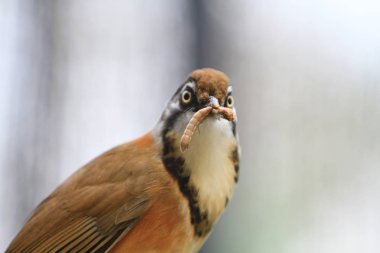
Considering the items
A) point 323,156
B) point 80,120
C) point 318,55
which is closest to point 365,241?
point 323,156

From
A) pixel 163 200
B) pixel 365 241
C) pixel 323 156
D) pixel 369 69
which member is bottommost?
pixel 365 241

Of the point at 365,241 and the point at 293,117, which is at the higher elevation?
the point at 293,117

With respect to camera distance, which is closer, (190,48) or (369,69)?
(369,69)

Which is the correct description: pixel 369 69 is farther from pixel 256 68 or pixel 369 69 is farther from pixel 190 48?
pixel 190 48

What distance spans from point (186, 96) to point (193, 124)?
0.11 m

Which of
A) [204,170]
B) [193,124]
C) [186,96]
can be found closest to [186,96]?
[186,96]

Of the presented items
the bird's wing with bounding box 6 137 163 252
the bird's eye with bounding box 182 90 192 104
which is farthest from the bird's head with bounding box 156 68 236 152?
the bird's wing with bounding box 6 137 163 252

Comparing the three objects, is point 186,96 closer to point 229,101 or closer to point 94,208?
point 229,101

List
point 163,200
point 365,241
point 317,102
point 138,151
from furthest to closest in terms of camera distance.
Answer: point 317,102
point 365,241
point 138,151
point 163,200

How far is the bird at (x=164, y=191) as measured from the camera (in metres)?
1.71

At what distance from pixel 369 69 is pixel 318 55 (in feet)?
0.96

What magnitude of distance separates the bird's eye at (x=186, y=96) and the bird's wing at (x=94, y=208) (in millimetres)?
224

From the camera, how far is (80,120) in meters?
2.82

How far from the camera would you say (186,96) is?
1725 millimetres
